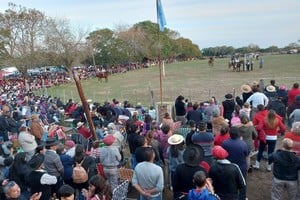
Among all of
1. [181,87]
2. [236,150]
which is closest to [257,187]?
[236,150]

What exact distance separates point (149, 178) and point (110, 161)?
153 cm

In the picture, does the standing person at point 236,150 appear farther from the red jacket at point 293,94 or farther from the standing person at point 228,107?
the red jacket at point 293,94

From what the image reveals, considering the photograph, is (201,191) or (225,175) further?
Answer: (225,175)

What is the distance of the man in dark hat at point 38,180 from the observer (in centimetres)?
589

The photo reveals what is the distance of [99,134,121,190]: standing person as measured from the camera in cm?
712

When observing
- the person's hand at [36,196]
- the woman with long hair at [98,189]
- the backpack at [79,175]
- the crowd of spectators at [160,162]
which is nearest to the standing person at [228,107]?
the crowd of spectators at [160,162]

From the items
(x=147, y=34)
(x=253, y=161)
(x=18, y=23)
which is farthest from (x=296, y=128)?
(x=147, y=34)

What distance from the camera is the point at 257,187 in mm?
8180

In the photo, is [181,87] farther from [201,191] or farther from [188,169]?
[201,191]

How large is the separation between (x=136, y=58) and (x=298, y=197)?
2798 inches

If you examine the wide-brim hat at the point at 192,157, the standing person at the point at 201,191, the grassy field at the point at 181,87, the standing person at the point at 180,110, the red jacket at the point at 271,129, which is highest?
the wide-brim hat at the point at 192,157

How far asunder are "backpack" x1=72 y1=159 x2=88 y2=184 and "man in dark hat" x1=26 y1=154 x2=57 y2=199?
36cm

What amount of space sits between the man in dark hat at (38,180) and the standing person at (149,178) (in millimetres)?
1412

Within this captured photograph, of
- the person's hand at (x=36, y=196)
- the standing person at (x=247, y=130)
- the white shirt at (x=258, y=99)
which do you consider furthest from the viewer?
the white shirt at (x=258, y=99)
